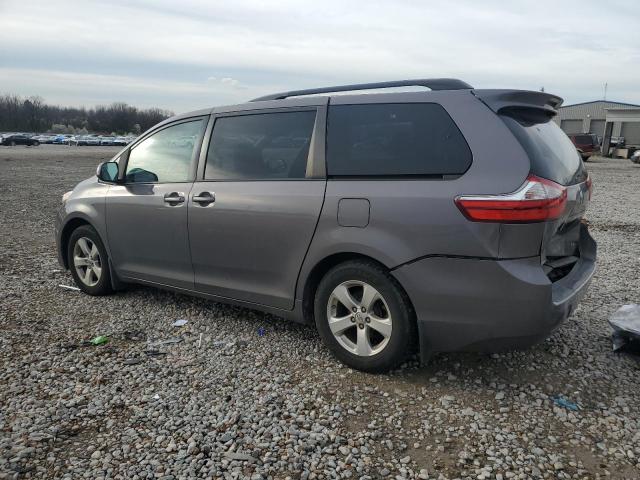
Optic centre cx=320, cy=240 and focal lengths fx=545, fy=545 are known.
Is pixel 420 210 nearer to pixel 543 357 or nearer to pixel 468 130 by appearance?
pixel 468 130

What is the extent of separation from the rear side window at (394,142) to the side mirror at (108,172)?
233 centimetres

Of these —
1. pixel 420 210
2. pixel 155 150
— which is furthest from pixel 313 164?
pixel 155 150

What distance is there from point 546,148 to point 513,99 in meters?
0.36

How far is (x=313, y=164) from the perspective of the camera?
376cm

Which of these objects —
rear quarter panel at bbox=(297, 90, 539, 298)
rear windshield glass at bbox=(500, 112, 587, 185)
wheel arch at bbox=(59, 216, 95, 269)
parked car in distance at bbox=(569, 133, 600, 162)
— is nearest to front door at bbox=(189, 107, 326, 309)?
rear quarter panel at bbox=(297, 90, 539, 298)

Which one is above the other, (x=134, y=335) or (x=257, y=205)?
(x=257, y=205)

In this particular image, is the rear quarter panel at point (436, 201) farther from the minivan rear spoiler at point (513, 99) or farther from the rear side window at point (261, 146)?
the rear side window at point (261, 146)

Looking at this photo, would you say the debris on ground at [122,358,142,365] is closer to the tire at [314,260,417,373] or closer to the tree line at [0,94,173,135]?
the tire at [314,260,417,373]

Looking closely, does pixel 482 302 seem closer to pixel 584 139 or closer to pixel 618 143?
pixel 584 139

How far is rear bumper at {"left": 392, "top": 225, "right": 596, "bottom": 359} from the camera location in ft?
10.00

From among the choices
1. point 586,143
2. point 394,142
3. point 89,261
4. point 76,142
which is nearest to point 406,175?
point 394,142

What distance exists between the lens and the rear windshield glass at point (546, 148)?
124 inches

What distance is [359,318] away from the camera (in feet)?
11.7

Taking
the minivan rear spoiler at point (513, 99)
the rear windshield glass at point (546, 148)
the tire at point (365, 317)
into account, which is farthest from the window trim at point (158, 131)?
the rear windshield glass at point (546, 148)
